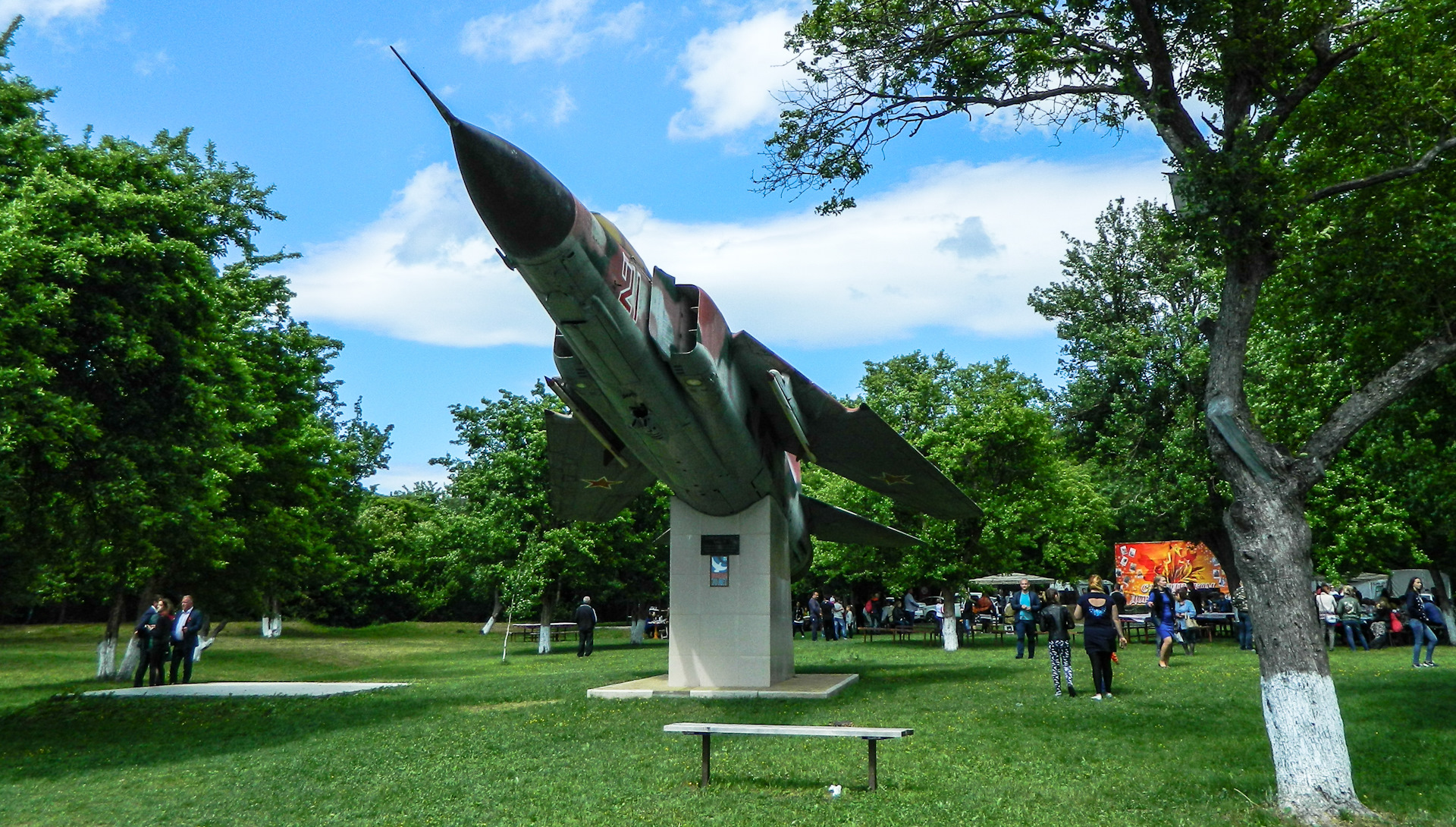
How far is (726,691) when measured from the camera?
47.6 feet

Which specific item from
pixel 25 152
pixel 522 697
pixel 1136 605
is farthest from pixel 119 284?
pixel 1136 605

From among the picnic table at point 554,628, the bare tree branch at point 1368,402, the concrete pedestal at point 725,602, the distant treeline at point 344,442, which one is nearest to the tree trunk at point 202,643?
the distant treeline at point 344,442

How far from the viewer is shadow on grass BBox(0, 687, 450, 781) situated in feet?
33.4

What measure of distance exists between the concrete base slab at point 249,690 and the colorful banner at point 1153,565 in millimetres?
24097

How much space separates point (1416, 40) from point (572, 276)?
26.3ft

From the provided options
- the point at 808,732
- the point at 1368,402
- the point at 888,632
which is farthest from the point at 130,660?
the point at 1368,402

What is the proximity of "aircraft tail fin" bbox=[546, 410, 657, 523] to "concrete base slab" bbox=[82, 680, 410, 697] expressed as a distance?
4.72m

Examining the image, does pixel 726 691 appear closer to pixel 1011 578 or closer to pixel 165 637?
pixel 165 637

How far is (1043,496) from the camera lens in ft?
87.3

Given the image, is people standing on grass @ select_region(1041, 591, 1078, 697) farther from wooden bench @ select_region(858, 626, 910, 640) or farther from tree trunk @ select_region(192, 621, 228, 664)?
wooden bench @ select_region(858, 626, 910, 640)

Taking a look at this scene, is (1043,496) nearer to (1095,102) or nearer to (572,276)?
(1095,102)

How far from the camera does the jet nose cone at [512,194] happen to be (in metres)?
7.86

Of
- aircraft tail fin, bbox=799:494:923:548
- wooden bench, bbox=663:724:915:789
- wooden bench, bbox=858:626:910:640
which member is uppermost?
aircraft tail fin, bbox=799:494:923:548

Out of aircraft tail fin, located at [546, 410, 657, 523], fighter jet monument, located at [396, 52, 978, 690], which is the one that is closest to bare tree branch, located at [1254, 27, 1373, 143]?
fighter jet monument, located at [396, 52, 978, 690]
